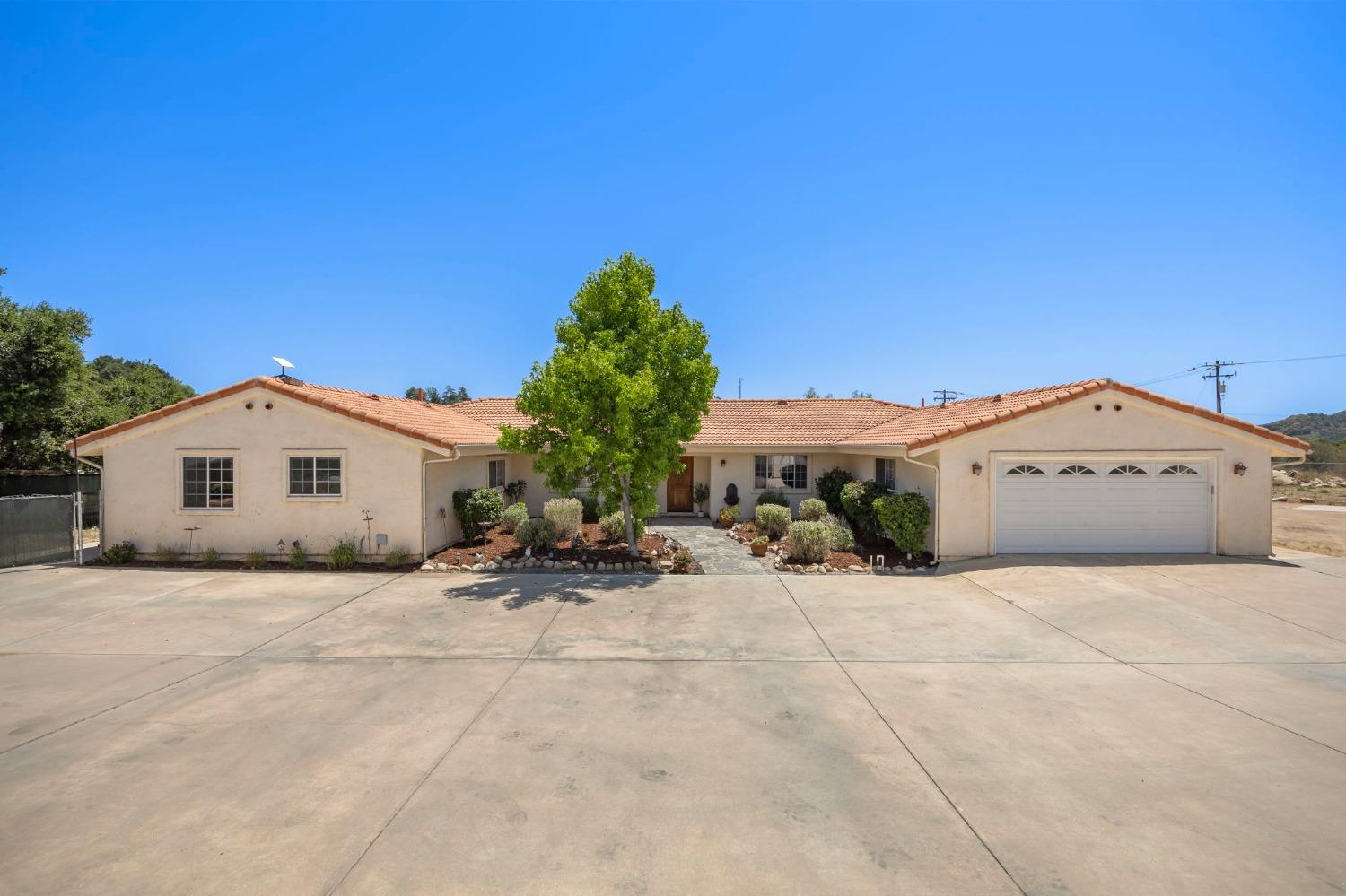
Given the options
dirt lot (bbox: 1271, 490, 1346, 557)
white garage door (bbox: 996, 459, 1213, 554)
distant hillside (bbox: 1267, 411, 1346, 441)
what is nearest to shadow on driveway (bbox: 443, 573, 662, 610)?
white garage door (bbox: 996, 459, 1213, 554)

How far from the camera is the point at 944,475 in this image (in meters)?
13.4

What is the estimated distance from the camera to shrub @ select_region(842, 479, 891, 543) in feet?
50.4

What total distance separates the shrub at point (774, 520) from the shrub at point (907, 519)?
138 inches

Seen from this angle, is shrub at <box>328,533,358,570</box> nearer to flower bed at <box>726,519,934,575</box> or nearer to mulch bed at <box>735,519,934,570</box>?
flower bed at <box>726,519,934,575</box>

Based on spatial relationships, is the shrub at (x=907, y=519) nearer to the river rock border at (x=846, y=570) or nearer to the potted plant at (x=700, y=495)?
the river rock border at (x=846, y=570)

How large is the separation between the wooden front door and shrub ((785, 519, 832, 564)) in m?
8.28

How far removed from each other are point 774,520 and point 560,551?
→ 6123 mm

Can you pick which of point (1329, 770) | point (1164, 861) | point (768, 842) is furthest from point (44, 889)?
point (1329, 770)

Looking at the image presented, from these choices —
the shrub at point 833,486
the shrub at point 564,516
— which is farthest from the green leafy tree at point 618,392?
the shrub at point 833,486

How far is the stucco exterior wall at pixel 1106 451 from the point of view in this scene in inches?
526

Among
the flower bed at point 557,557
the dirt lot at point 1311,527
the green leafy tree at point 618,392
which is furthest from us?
the dirt lot at point 1311,527

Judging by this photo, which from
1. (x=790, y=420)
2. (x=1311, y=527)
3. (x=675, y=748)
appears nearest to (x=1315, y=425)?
(x=1311, y=527)

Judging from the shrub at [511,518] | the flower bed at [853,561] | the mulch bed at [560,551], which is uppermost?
the shrub at [511,518]

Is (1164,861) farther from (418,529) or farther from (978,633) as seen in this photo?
(418,529)
